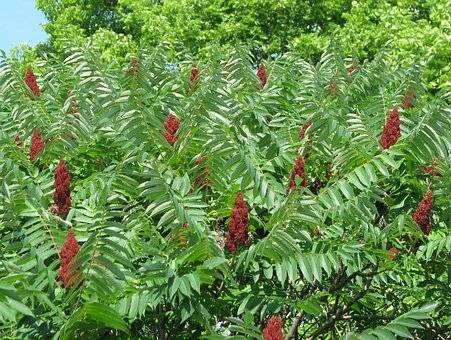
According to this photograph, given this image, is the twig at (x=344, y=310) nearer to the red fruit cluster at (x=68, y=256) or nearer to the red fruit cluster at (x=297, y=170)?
the red fruit cluster at (x=297, y=170)

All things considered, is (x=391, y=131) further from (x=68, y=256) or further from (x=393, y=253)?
(x=68, y=256)

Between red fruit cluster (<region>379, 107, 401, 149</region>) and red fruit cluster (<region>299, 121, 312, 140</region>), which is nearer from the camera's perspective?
red fruit cluster (<region>379, 107, 401, 149</region>)

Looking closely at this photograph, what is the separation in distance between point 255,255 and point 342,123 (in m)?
1.42

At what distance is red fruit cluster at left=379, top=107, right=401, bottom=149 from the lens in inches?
211

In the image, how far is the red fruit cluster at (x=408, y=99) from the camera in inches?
254

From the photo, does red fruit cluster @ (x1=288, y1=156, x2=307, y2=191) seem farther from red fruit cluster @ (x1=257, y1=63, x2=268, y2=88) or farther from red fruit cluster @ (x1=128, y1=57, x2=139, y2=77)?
red fruit cluster @ (x1=257, y1=63, x2=268, y2=88)

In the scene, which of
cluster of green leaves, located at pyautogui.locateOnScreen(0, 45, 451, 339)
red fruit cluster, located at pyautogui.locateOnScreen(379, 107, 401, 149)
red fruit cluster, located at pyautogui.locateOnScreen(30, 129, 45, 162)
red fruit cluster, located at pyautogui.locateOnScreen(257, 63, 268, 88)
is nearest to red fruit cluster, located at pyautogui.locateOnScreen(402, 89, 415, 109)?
cluster of green leaves, located at pyautogui.locateOnScreen(0, 45, 451, 339)

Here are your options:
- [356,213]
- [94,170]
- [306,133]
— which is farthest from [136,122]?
[356,213]

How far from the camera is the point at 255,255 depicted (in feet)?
15.2

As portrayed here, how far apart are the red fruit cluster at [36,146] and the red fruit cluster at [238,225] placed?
127 cm

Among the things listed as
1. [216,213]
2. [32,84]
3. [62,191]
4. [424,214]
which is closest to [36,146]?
[62,191]

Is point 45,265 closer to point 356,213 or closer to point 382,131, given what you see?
point 356,213

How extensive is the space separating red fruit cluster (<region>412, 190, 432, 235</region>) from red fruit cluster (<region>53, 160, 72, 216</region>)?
5.53 feet

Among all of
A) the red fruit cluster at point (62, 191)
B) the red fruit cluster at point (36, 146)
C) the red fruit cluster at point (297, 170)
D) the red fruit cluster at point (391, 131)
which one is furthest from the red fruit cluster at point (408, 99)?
the red fruit cluster at point (62, 191)
